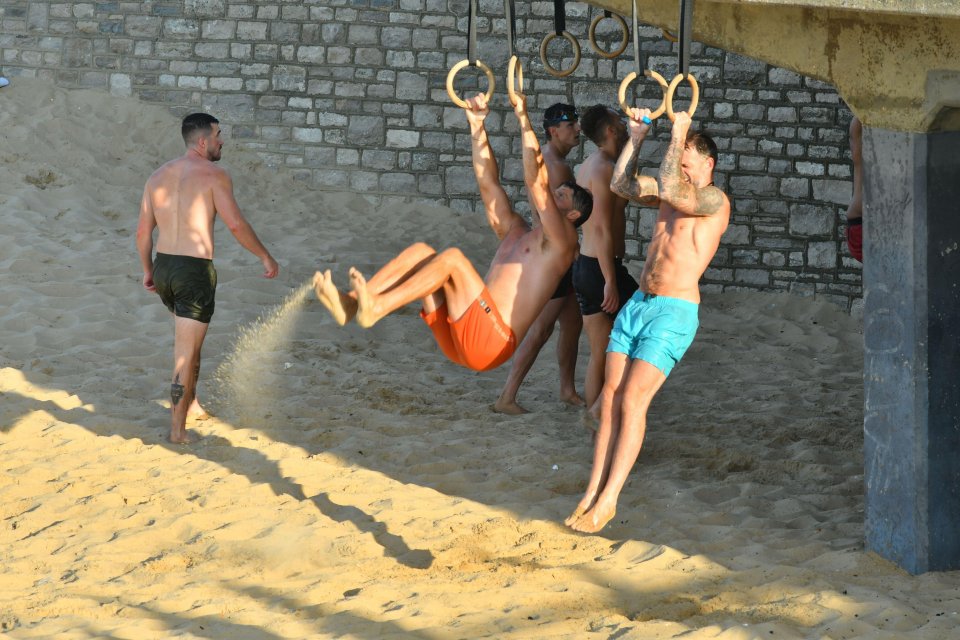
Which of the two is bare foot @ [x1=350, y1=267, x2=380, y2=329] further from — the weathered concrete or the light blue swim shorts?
the weathered concrete

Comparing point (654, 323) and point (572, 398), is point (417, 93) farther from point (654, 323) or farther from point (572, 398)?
point (654, 323)

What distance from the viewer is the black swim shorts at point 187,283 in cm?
697

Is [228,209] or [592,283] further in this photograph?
[592,283]

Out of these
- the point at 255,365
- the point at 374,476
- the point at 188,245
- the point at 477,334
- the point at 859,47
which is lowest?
the point at 374,476

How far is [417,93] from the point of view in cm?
1118

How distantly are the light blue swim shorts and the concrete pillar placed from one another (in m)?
0.79

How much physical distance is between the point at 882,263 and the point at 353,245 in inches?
238

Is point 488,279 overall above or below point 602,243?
A: below

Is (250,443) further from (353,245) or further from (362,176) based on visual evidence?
(362,176)

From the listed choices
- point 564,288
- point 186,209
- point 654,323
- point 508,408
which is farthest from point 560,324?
point 186,209

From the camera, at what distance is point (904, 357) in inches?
201

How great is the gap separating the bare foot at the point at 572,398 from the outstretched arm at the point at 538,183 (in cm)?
209

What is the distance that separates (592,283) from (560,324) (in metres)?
0.68

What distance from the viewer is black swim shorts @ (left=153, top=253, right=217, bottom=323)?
22.9 ft
